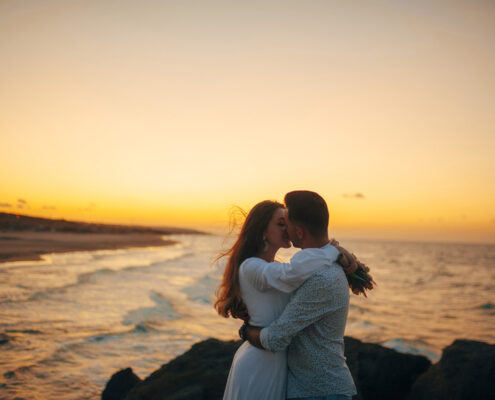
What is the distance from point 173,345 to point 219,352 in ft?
15.4

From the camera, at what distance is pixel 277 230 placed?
9.91ft

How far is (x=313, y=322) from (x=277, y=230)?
727 mm

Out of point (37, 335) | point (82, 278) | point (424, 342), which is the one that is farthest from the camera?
point (82, 278)

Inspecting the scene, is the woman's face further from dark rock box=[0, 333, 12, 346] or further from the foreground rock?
dark rock box=[0, 333, 12, 346]

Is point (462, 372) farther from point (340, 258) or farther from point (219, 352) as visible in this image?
point (340, 258)

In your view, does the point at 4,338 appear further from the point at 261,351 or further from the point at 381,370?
the point at 261,351

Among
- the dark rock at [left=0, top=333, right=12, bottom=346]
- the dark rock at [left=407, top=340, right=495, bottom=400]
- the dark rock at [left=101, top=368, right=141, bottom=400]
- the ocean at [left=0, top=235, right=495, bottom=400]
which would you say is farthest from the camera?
the dark rock at [left=0, top=333, right=12, bottom=346]

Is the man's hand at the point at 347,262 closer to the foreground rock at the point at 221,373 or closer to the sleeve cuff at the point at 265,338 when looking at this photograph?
the sleeve cuff at the point at 265,338

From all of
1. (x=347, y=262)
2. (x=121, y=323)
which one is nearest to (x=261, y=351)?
(x=347, y=262)

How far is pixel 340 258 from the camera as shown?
107 inches

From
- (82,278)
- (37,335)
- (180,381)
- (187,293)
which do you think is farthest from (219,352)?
(82,278)

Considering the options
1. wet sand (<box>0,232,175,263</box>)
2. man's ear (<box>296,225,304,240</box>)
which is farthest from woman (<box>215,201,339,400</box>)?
wet sand (<box>0,232,175,263</box>)

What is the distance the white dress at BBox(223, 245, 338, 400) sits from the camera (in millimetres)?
2703

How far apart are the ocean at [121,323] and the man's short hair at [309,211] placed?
0.88 metres
